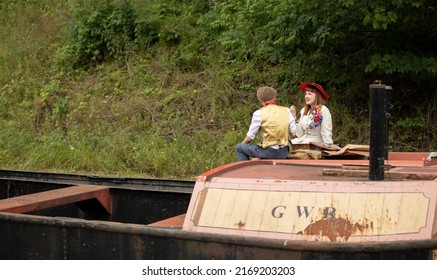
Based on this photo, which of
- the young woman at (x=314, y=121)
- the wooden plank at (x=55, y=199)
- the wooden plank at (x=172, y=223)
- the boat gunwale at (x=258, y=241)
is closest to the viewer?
the boat gunwale at (x=258, y=241)

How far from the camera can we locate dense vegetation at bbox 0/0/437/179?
9.64m

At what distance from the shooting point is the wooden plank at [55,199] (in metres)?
6.11

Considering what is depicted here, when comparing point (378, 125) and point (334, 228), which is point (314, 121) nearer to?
point (378, 125)

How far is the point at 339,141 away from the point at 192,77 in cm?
342

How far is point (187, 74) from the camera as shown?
506 inches

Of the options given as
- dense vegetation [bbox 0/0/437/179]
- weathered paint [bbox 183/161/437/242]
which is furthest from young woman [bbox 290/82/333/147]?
weathered paint [bbox 183/161/437/242]

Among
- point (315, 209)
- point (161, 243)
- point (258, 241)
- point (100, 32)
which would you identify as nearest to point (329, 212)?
point (315, 209)

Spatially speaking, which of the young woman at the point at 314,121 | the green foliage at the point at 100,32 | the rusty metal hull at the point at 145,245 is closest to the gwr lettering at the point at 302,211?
the rusty metal hull at the point at 145,245

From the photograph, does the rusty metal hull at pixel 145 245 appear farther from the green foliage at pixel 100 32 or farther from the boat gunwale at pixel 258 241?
the green foliage at pixel 100 32

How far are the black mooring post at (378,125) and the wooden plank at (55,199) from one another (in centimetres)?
307

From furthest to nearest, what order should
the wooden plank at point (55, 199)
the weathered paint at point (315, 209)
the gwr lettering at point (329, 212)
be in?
the wooden plank at point (55, 199), the gwr lettering at point (329, 212), the weathered paint at point (315, 209)

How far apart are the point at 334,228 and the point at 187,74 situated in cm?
858

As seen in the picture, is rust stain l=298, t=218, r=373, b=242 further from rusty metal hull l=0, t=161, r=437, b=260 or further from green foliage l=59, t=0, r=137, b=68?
green foliage l=59, t=0, r=137, b=68

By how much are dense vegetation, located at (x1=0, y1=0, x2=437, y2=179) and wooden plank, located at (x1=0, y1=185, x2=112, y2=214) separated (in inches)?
126
